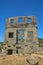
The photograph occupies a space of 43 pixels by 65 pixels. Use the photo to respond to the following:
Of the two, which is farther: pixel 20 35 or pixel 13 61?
pixel 20 35

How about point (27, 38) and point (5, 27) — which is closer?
point (27, 38)

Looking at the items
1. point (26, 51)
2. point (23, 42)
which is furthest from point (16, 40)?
point (26, 51)

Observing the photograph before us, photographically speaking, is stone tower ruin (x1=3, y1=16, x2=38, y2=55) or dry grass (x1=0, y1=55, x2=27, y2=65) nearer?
dry grass (x1=0, y1=55, x2=27, y2=65)

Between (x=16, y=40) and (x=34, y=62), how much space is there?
20.5 metres

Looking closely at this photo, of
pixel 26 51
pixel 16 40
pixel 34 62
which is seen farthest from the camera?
pixel 16 40

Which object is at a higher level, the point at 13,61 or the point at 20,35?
the point at 20,35

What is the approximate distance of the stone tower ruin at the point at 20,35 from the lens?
92.1ft

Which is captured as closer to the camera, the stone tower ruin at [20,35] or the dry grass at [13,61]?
the dry grass at [13,61]

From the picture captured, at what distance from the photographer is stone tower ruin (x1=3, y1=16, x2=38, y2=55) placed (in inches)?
1105

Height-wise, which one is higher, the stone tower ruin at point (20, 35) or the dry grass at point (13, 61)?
the stone tower ruin at point (20, 35)

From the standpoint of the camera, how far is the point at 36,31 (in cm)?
2869

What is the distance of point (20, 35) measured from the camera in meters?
29.1

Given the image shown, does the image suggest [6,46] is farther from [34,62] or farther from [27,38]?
[34,62]

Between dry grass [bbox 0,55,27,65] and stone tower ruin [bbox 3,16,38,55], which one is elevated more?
stone tower ruin [bbox 3,16,38,55]
